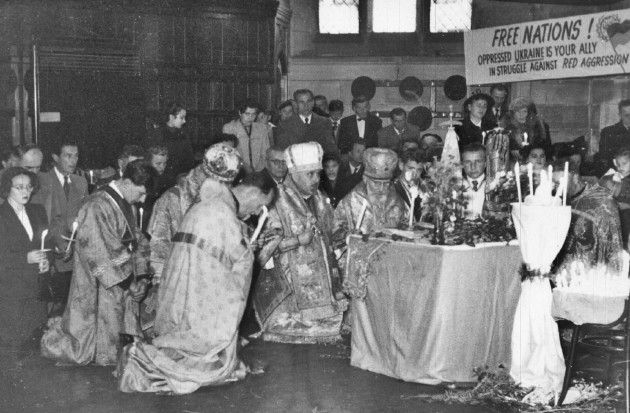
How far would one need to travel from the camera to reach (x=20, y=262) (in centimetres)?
784

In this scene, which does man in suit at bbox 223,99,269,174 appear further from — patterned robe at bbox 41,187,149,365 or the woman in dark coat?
patterned robe at bbox 41,187,149,365

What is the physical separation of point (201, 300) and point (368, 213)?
6.73 feet

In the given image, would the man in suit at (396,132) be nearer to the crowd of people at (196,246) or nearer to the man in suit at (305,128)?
the man in suit at (305,128)

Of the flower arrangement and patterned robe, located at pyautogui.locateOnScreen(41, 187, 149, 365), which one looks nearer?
the flower arrangement

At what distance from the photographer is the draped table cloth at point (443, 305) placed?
21.5ft

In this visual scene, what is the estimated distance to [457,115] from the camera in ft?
48.0

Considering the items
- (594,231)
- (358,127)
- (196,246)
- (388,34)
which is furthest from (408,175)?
(388,34)

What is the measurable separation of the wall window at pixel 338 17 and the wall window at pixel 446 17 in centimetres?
123

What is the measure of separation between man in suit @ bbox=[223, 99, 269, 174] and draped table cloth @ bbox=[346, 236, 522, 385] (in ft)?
15.1

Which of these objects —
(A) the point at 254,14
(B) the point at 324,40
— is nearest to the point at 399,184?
(A) the point at 254,14

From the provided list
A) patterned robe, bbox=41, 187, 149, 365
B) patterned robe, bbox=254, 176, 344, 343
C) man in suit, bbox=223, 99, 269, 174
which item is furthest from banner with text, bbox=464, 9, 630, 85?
patterned robe, bbox=41, 187, 149, 365

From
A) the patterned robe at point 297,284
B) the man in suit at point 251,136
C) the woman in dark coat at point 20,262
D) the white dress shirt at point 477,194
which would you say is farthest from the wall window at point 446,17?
the woman in dark coat at point 20,262

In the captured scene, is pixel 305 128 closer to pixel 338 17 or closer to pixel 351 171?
pixel 351 171

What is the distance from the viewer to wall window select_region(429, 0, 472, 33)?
610 inches
